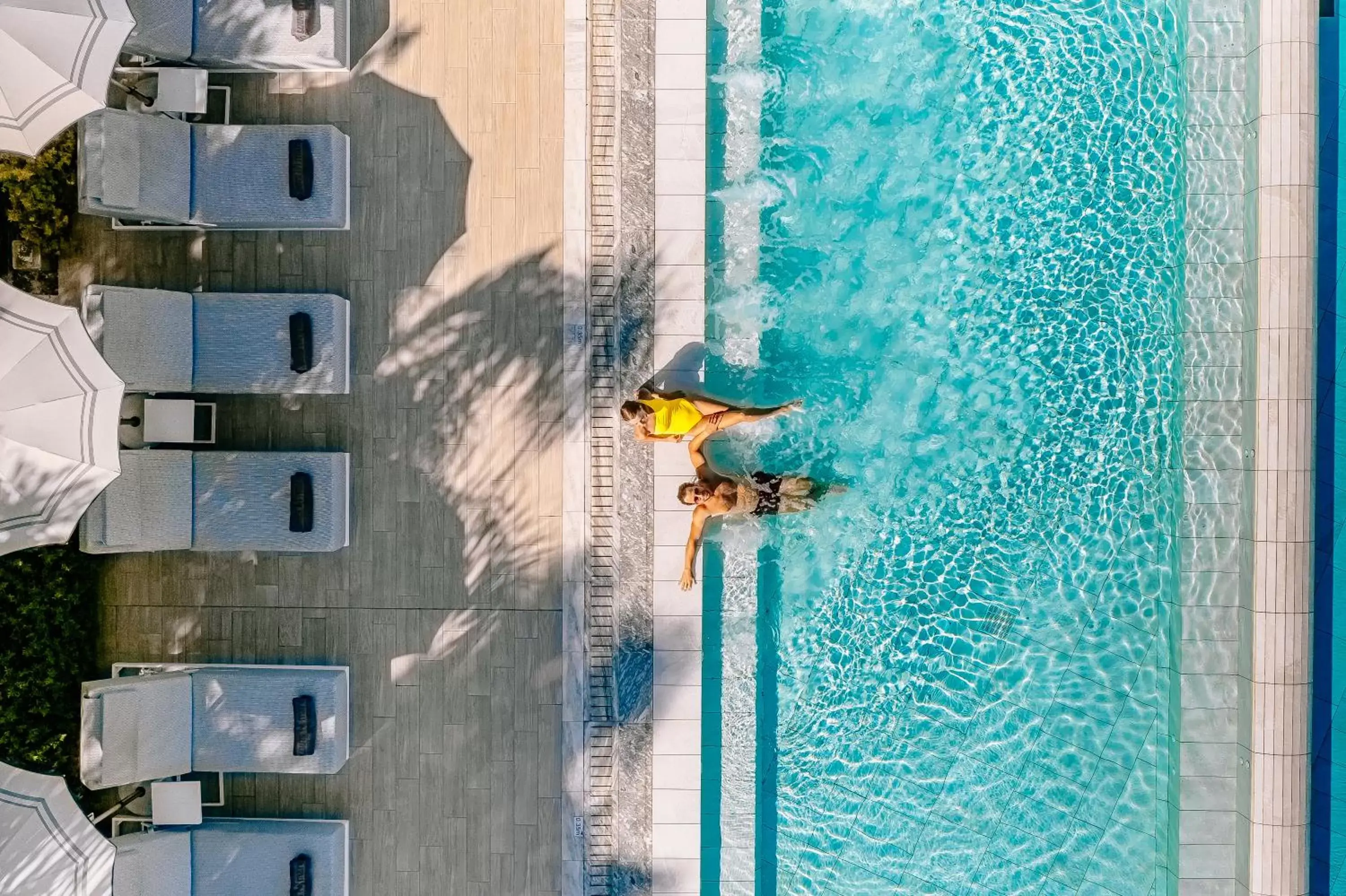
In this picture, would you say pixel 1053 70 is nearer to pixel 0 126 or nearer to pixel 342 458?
pixel 342 458

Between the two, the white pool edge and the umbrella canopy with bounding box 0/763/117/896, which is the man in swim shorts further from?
the umbrella canopy with bounding box 0/763/117/896

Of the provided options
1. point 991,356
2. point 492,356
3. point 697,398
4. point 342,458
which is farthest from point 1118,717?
point 342,458

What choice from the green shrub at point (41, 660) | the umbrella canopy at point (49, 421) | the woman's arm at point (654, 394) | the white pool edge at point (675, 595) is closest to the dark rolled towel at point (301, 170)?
the umbrella canopy at point (49, 421)

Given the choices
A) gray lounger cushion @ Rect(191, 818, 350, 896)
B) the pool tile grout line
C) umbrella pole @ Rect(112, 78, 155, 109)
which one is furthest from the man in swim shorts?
umbrella pole @ Rect(112, 78, 155, 109)

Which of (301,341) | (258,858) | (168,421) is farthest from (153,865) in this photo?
(301,341)

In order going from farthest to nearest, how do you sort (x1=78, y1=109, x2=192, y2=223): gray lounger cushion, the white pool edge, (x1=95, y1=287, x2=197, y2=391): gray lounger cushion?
1. the white pool edge
2. (x1=95, y1=287, x2=197, y2=391): gray lounger cushion
3. (x1=78, y1=109, x2=192, y2=223): gray lounger cushion

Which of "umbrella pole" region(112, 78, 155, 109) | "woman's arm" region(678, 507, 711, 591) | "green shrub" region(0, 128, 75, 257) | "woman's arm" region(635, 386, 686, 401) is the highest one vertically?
"umbrella pole" region(112, 78, 155, 109)
